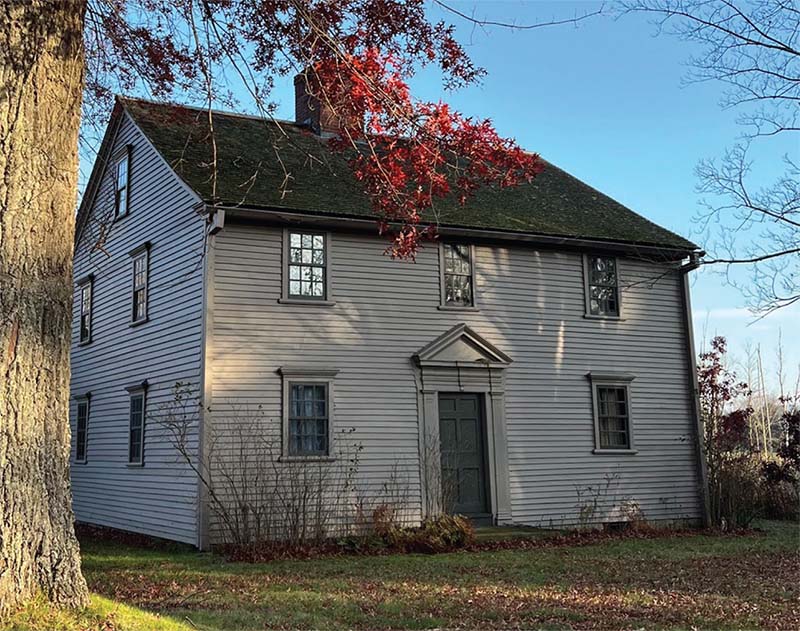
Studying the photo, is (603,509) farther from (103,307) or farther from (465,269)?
(103,307)

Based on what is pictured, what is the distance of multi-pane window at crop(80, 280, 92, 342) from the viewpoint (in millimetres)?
19359

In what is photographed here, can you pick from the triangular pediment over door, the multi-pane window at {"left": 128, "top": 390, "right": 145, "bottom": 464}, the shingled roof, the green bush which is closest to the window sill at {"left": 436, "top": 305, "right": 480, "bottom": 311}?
the triangular pediment over door

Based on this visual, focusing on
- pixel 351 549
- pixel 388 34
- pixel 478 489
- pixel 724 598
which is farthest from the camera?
pixel 478 489

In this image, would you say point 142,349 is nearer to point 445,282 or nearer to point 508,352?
point 445,282

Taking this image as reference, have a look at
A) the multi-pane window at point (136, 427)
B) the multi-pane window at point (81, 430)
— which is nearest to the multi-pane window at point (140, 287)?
the multi-pane window at point (136, 427)

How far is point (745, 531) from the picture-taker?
55.3 ft

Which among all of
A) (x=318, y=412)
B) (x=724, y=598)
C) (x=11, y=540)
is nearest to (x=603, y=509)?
(x=318, y=412)

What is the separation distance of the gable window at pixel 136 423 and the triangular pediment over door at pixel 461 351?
5270 millimetres

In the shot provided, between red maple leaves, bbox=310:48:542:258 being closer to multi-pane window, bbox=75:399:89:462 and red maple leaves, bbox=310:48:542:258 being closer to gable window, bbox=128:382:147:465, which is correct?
gable window, bbox=128:382:147:465

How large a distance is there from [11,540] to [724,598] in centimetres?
669

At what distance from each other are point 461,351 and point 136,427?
6.47m

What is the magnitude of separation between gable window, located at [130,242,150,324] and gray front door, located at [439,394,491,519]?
6.06 meters

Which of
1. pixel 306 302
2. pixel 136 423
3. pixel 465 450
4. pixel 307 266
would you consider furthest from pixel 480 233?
pixel 136 423

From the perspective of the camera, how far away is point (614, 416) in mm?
17297
